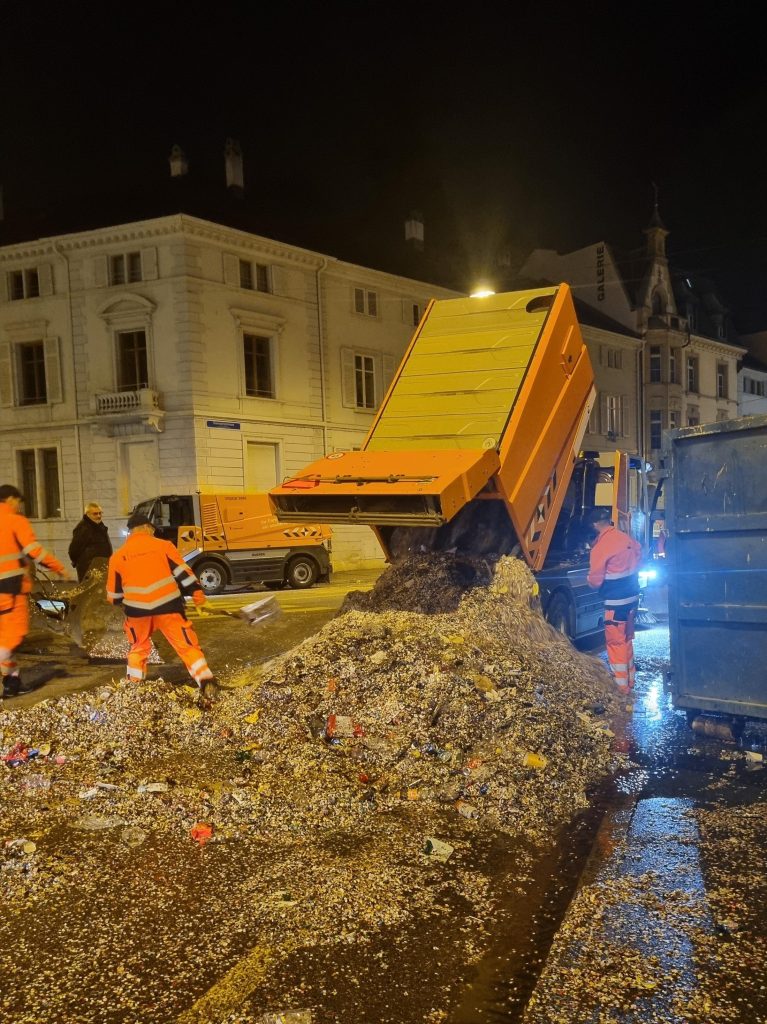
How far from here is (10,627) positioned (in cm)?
684

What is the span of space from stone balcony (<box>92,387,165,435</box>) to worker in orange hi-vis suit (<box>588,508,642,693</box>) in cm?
1558

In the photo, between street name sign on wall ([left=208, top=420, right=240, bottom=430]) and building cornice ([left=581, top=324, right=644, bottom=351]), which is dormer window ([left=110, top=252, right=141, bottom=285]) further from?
building cornice ([left=581, top=324, right=644, bottom=351])

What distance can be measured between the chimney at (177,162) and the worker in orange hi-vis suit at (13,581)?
20.5m

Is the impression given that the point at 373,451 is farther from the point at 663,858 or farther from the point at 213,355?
the point at 213,355

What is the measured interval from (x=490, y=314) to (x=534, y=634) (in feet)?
10.6

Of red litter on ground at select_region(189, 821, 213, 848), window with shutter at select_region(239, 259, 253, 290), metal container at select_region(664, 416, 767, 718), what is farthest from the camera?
window with shutter at select_region(239, 259, 253, 290)

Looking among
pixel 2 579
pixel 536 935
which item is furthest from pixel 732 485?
pixel 2 579

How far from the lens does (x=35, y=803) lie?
4.50 metres

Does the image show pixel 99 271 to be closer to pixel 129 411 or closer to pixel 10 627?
pixel 129 411

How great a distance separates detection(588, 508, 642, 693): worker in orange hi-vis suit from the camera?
729 cm

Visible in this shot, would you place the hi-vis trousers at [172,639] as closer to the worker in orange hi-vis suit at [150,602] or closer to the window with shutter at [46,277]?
the worker in orange hi-vis suit at [150,602]

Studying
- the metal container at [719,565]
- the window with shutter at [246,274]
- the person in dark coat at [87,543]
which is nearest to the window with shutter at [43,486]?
the window with shutter at [246,274]

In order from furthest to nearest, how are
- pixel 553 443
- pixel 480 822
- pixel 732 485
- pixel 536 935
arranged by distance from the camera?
pixel 553 443 → pixel 732 485 → pixel 480 822 → pixel 536 935

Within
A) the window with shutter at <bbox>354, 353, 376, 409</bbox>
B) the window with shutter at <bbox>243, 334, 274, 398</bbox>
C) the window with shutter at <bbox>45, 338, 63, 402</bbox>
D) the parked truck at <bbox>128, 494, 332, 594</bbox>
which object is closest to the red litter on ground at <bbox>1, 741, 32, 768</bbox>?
the parked truck at <bbox>128, 494, 332, 594</bbox>
